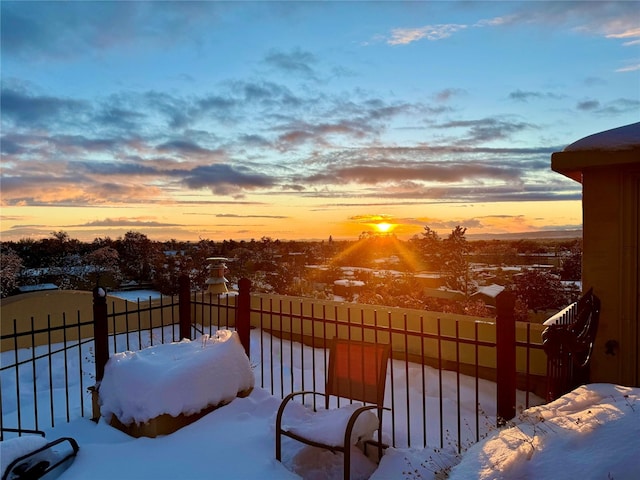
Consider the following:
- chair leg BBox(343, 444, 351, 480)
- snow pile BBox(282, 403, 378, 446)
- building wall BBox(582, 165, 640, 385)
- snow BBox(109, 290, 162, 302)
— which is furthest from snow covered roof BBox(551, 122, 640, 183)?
snow BBox(109, 290, 162, 302)

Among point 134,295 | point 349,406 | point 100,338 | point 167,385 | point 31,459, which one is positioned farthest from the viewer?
point 134,295

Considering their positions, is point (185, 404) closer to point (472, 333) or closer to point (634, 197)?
point (634, 197)

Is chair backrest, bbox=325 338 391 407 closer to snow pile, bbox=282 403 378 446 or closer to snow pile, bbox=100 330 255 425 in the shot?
snow pile, bbox=282 403 378 446

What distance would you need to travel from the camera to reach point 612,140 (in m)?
4.59

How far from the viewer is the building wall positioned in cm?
479

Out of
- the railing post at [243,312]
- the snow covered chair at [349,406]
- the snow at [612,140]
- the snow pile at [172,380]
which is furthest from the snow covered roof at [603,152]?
the snow pile at [172,380]

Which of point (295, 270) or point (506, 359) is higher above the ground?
point (506, 359)

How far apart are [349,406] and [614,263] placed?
3.24m

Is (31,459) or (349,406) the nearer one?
(31,459)

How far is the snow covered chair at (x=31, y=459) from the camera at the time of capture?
3.56 meters

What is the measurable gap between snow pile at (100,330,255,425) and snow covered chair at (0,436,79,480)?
2.53 feet

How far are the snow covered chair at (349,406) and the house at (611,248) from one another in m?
2.58

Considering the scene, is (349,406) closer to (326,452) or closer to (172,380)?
(326,452)

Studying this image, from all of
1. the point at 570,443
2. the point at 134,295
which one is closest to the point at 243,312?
the point at 570,443
